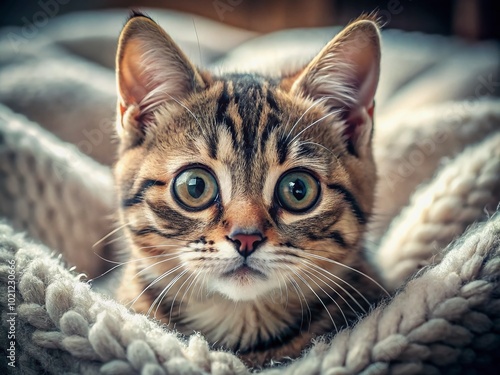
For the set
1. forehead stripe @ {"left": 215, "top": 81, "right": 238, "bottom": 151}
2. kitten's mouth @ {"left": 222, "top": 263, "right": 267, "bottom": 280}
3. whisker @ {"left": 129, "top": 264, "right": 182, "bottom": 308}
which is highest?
forehead stripe @ {"left": 215, "top": 81, "right": 238, "bottom": 151}

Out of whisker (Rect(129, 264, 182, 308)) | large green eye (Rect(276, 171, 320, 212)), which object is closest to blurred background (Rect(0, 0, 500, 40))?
large green eye (Rect(276, 171, 320, 212))

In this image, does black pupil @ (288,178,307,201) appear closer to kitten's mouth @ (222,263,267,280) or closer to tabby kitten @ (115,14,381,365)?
tabby kitten @ (115,14,381,365)

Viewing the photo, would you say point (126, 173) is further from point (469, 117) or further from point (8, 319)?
point (469, 117)

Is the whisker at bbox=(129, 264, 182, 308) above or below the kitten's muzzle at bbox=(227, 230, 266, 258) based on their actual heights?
below

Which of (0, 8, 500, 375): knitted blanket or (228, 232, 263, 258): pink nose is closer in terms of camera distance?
(0, 8, 500, 375): knitted blanket

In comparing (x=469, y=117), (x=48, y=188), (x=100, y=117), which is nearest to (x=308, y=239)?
(x=48, y=188)

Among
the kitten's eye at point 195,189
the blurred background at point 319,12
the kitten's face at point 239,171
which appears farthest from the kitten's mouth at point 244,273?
the blurred background at point 319,12
